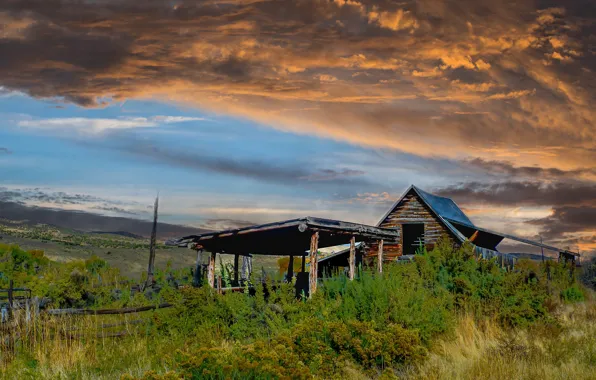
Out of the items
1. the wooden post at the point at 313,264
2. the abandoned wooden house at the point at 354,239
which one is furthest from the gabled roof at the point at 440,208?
the wooden post at the point at 313,264

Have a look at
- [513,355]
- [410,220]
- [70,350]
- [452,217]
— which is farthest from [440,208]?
[70,350]

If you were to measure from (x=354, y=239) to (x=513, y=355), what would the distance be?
10170 millimetres

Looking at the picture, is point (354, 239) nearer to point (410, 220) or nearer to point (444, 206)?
point (410, 220)

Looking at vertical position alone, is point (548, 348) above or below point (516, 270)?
below

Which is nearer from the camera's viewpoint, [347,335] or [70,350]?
[347,335]

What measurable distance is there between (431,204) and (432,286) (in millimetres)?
18177

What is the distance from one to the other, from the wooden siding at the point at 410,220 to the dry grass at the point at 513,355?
1915cm

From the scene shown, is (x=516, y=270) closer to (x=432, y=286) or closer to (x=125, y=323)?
(x=432, y=286)

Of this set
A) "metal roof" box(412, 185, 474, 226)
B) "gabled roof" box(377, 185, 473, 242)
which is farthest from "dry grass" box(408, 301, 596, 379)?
"metal roof" box(412, 185, 474, 226)

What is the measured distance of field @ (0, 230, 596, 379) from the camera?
9273mm

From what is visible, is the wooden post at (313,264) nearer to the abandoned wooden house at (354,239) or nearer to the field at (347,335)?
the abandoned wooden house at (354,239)

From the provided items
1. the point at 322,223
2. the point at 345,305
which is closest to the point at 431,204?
the point at 322,223

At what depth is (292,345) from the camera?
9812mm

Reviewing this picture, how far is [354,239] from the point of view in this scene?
20.5 metres
